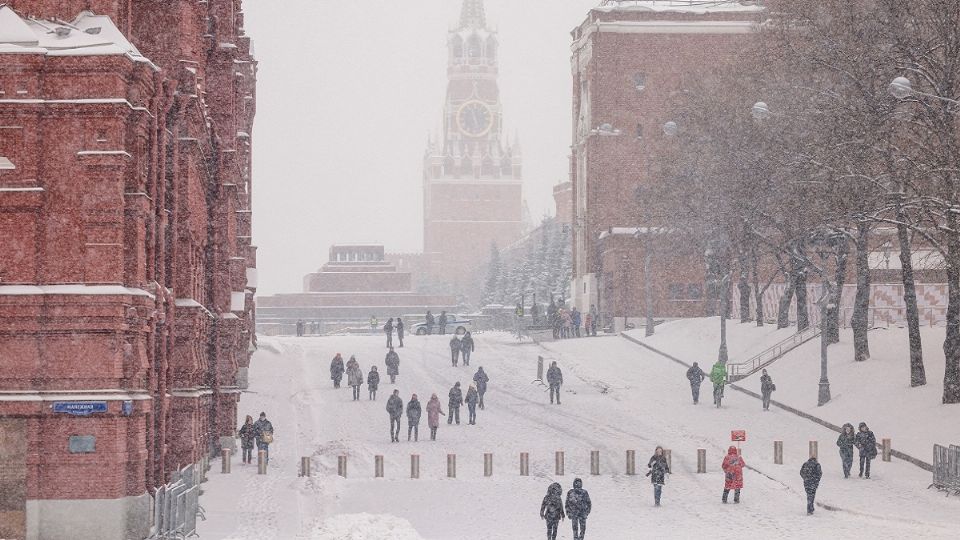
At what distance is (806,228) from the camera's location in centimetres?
4788

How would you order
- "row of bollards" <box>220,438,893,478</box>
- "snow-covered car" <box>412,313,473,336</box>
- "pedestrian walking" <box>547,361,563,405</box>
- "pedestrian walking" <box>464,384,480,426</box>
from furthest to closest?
"snow-covered car" <box>412,313,473,336</box>, "pedestrian walking" <box>547,361,563,405</box>, "pedestrian walking" <box>464,384,480,426</box>, "row of bollards" <box>220,438,893,478</box>

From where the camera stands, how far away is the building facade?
116m

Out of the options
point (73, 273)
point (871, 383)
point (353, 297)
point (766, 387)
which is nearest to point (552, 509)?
point (73, 273)

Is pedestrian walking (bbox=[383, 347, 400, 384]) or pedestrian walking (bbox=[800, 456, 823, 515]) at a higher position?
pedestrian walking (bbox=[383, 347, 400, 384])

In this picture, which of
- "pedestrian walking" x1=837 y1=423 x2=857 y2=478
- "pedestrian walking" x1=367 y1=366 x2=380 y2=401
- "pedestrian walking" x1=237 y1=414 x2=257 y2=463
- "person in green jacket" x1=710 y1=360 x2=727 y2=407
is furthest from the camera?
"pedestrian walking" x1=367 y1=366 x2=380 y2=401

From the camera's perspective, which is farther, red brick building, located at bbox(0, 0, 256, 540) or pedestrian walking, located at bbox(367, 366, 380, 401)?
pedestrian walking, located at bbox(367, 366, 380, 401)

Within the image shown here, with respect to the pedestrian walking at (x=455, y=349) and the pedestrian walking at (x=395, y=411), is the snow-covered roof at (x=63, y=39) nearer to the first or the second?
the pedestrian walking at (x=395, y=411)

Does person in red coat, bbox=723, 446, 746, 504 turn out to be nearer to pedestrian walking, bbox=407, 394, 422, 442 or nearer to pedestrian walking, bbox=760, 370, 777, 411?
pedestrian walking, bbox=407, 394, 422, 442

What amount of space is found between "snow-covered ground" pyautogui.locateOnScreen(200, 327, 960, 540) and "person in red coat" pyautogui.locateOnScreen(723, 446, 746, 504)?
438 mm

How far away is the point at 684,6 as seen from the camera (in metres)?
85.5

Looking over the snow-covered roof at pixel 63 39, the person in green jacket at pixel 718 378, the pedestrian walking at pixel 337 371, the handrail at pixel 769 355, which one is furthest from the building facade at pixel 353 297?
the snow-covered roof at pixel 63 39

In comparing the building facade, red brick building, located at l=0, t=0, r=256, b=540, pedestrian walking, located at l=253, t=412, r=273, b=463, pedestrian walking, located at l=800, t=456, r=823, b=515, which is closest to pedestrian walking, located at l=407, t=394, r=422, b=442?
pedestrian walking, located at l=253, t=412, r=273, b=463

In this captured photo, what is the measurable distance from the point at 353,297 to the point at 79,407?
315 ft

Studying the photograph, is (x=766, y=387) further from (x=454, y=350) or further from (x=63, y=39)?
(x=63, y=39)
